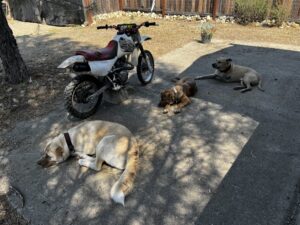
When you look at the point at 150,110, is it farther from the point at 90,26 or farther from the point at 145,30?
the point at 90,26

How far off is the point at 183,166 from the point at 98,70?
2039 mm

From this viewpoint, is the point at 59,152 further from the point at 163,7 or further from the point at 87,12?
the point at 163,7

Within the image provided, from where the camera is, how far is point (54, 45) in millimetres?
9508

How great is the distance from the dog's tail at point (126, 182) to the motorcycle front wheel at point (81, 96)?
4.86 ft

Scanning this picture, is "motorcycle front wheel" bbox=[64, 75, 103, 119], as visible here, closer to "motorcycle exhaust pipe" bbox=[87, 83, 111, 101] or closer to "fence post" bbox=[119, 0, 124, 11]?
"motorcycle exhaust pipe" bbox=[87, 83, 111, 101]

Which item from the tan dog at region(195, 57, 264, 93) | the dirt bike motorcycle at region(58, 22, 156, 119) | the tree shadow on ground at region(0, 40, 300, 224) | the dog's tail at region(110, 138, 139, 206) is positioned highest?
the dirt bike motorcycle at region(58, 22, 156, 119)

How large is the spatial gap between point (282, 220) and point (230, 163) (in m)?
0.98

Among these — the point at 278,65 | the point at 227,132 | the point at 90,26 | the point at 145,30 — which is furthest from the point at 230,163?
the point at 90,26

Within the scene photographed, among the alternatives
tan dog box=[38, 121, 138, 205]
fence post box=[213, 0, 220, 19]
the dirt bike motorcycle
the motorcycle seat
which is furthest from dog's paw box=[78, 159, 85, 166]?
fence post box=[213, 0, 220, 19]

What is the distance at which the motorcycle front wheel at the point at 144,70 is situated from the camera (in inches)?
240

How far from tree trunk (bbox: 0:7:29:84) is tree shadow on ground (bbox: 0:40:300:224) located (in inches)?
52.7

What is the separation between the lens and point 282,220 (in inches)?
121

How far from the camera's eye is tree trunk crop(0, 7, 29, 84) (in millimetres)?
5789

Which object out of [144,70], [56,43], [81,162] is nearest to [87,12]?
[56,43]
